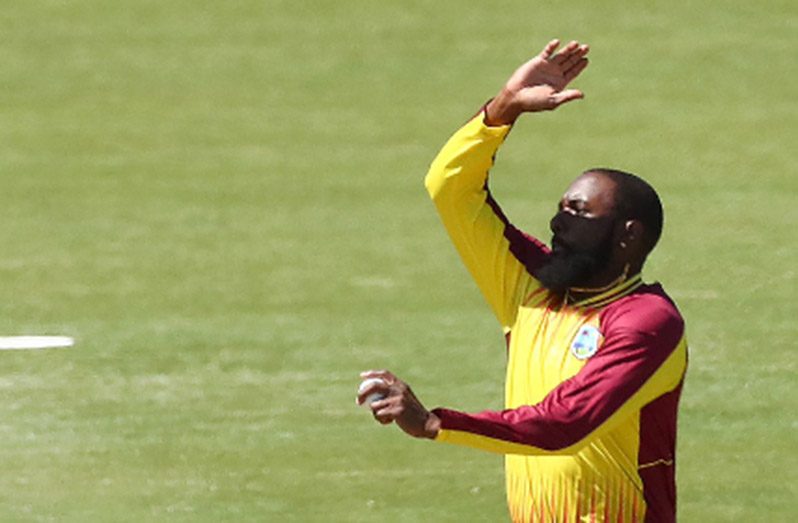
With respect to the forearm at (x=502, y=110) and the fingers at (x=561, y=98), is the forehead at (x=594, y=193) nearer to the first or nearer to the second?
the fingers at (x=561, y=98)

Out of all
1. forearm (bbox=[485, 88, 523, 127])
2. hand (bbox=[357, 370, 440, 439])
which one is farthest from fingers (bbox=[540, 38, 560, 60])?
hand (bbox=[357, 370, 440, 439])

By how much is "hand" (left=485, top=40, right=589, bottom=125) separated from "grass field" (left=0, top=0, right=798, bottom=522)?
3960mm

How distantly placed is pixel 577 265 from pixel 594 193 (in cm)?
26

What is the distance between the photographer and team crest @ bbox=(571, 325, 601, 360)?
686 centimetres

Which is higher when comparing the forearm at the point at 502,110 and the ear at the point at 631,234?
the forearm at the point at 502,110

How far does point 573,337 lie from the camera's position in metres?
6.94

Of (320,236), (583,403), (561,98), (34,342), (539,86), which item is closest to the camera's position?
(583,403)

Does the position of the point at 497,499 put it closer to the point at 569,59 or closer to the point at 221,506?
the point at 221,506

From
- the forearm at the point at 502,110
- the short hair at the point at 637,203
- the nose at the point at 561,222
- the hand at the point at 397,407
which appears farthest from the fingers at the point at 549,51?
the hand at the point at 397,407

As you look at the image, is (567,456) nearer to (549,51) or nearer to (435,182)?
(435,182)

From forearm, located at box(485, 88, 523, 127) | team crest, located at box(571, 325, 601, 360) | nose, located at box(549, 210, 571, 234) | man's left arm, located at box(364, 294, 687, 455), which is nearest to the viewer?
man's left arm, located at box(364, 294, 687, 455)

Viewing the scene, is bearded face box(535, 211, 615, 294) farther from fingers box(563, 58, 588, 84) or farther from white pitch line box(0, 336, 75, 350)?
white pitch line box(0, 336, 75, 350)

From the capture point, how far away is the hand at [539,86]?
23.4 feet

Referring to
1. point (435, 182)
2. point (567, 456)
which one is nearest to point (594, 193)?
point (435, 182)
